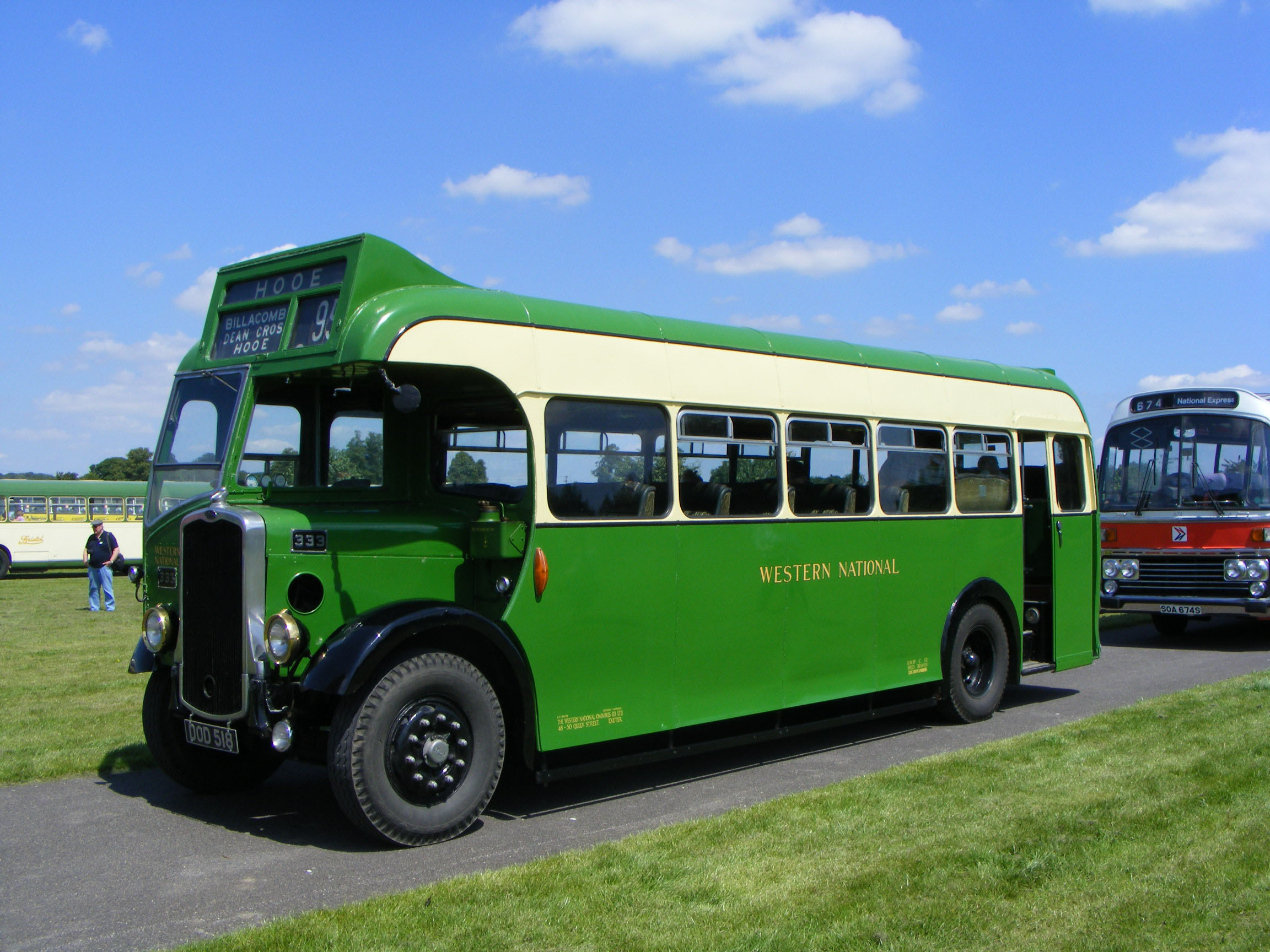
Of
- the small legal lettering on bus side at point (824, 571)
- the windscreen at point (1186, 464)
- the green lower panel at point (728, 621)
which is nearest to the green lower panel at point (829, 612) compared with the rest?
the small legal lettering on bus side at point (824, 571)

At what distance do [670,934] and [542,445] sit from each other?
115 inches

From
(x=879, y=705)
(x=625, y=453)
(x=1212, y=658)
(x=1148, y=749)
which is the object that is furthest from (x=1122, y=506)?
(x=625, y=453)

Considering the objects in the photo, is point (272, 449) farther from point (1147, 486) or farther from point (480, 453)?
point (1147, 486)

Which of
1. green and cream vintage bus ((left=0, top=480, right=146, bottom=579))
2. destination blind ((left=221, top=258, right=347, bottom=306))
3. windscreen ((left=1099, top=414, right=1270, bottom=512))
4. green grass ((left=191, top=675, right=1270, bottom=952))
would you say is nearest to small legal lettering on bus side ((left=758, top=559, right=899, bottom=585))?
green grass ((left=191, top=675, right=1270, bottom=952))

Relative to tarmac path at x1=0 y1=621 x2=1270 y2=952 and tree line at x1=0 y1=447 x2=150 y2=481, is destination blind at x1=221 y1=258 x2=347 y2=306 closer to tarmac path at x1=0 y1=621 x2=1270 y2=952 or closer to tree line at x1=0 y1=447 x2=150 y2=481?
tarmac path at x1=0 y1=621 x2=1270 y2=952

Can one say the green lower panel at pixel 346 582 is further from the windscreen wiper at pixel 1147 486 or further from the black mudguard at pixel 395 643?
the windscreen wiper at pixel 1147 486

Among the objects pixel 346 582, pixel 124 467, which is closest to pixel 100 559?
pixel 346 582

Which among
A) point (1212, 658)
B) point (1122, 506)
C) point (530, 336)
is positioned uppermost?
point (530, 336)

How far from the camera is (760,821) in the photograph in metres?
6.47

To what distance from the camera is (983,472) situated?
33.2 feet

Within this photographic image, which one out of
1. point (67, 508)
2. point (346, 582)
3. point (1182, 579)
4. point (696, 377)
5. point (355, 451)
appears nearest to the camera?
point (346, 582)

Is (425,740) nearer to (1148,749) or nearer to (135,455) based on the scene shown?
(1148,749)

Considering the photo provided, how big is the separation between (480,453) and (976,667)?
17.1 feet

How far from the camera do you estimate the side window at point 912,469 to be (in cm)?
914
